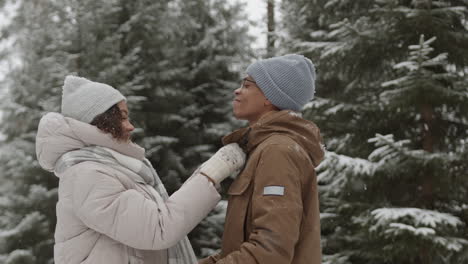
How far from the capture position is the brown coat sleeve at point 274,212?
1.79 metres

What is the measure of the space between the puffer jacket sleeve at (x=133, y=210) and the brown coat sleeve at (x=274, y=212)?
0.83ft

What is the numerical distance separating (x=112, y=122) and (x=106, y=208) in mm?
467

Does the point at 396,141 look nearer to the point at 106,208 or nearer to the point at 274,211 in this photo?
the point at 274,211

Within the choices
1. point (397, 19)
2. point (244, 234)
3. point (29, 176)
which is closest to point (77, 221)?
point (244, 234)

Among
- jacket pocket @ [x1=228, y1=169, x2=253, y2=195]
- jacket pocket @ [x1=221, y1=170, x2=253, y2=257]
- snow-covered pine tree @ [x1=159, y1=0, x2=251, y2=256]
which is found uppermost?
jacket pocket @ [x1=228, y1=169, x2=253, y2=195]

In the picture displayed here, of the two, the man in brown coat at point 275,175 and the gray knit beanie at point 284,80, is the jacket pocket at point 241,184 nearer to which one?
the man in brown coat at point 275,175

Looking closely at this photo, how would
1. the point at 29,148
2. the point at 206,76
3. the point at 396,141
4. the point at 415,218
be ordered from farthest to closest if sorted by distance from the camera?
1. the point at 206,76
2. the point at 29,148
3. the point at 396,141
4. the point at 415,218

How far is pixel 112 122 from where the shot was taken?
223cm

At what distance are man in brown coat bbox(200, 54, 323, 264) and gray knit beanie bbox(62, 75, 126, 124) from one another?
59 cm

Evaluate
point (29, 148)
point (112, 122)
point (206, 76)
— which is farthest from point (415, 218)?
point (206, 76)

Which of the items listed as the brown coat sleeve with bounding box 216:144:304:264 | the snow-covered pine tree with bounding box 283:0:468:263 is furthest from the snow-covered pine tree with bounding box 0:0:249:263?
the brown coat sleeve with bounding box 216:144:304:264

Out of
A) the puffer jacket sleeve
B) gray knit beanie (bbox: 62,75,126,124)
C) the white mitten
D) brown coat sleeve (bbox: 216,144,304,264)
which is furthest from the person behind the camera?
gray knit beanie (bbox: 62,75,126,124)

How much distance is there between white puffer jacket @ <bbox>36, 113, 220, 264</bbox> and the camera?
1931 millimetres

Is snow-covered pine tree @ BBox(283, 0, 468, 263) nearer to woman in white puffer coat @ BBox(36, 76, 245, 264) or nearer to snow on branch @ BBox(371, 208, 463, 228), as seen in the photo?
snow on branch @ BBox(371, 208, 463, 228)
